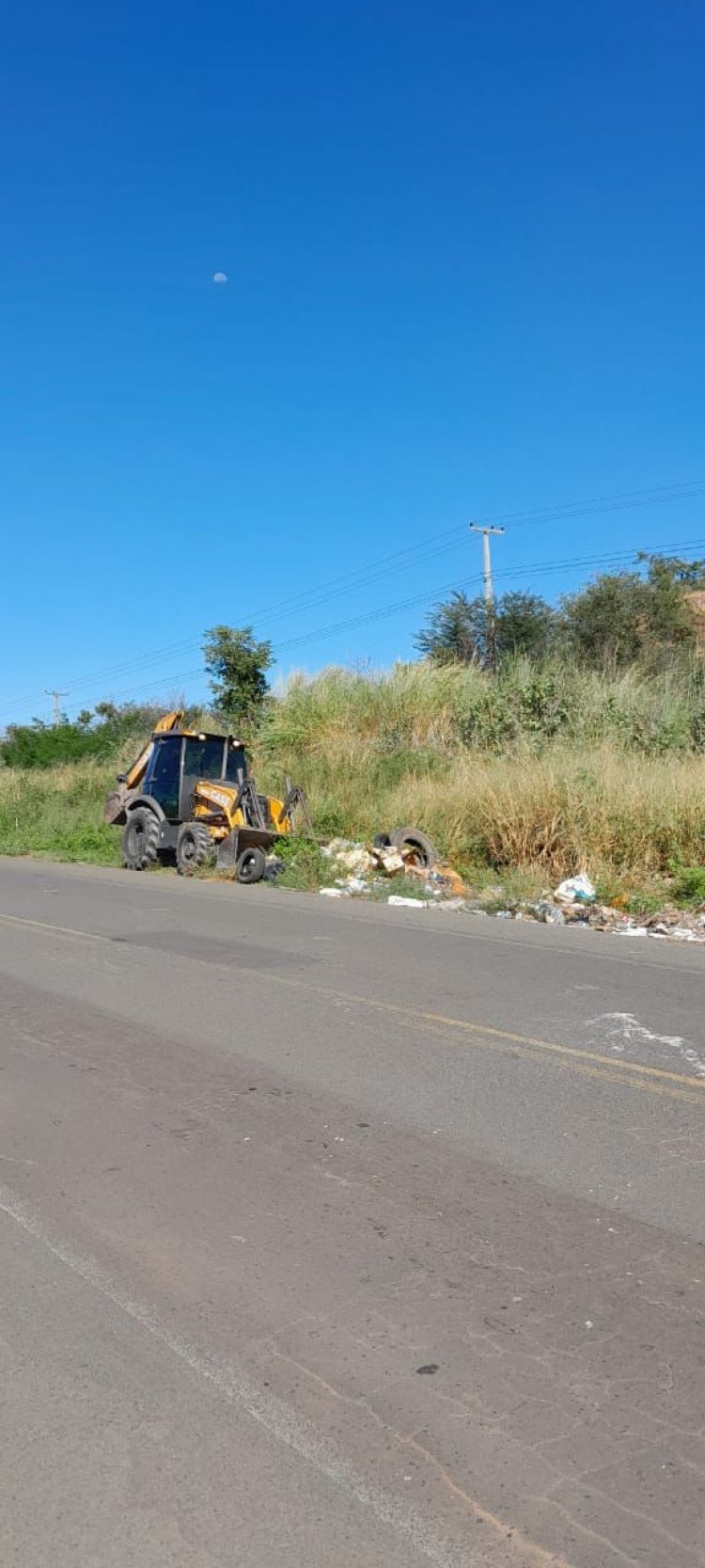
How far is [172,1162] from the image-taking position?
17.9 ft

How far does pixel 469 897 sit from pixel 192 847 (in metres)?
5.63

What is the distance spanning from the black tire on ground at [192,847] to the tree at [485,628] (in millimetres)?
17126

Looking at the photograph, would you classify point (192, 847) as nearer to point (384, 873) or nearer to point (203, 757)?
point (203, 757)

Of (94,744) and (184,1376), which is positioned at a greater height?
(94,744)

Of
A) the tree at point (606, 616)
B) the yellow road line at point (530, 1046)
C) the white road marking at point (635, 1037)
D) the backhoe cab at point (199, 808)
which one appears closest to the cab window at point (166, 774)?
→ the backhoe cab at point (199, 808)

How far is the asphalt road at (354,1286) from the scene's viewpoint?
2.96 metres

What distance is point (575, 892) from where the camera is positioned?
1552 cm

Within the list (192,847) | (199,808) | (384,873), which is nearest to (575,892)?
(384,873)

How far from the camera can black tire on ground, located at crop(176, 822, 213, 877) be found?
783 inches

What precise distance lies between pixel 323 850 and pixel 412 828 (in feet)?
4.85

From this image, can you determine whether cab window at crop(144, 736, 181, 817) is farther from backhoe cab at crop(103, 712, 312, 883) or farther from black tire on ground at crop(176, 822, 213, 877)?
black tire on ground at crop(176, 822, 213, 877)

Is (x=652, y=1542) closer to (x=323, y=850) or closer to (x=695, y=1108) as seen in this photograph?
(x=695, y=1108)

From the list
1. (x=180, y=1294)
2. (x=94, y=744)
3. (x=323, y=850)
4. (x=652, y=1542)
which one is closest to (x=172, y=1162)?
(x=180, y=1294)

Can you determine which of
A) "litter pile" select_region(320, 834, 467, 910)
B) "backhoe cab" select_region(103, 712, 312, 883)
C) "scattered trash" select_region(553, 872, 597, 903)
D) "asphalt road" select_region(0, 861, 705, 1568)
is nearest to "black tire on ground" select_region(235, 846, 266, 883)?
"backhoe cab" select_region(103, 712, 312, 883)
